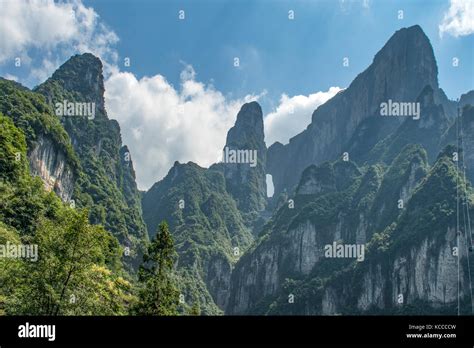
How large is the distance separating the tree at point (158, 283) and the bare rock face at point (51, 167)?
6907cm

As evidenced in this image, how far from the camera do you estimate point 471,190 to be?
6693 inches

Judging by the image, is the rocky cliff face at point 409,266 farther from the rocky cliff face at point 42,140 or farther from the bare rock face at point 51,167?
the rocky cliff face at point 42,140

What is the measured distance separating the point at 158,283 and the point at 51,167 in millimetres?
82124

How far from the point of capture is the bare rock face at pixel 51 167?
349 feet

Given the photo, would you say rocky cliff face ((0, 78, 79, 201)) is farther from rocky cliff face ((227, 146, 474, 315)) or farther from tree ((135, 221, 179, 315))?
rocky cliff face ((227, 146, 474, 315))

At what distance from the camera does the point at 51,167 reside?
377 feet

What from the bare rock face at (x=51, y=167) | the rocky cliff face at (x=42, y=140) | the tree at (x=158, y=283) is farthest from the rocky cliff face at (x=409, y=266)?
the tree at (x=158, y=283)

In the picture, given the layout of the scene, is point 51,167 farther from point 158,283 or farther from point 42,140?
point 158,283

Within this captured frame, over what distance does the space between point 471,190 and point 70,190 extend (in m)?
130

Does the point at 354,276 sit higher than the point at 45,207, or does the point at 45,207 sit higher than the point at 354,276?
the point at 45,207

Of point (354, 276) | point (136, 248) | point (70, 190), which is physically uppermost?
point (70, 190)

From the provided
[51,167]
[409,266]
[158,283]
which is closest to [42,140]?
[51,167]
